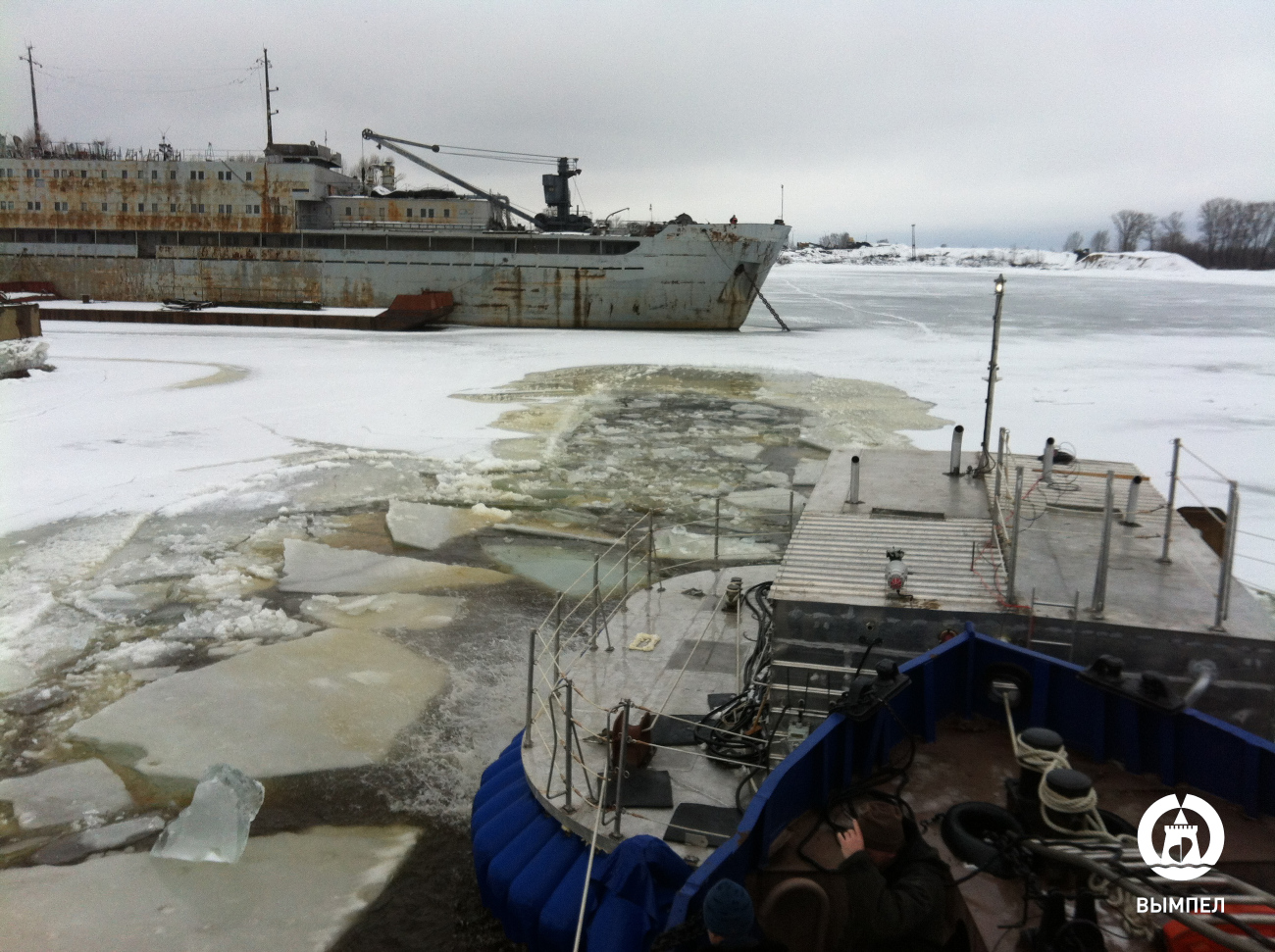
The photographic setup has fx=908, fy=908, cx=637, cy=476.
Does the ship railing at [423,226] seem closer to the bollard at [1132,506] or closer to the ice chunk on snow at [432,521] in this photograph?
the ice chunk on snow at [432,521]

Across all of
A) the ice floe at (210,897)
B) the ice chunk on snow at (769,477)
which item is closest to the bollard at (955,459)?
the ice chunk on snow at (769,477)

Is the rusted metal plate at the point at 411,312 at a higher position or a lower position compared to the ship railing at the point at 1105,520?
higher

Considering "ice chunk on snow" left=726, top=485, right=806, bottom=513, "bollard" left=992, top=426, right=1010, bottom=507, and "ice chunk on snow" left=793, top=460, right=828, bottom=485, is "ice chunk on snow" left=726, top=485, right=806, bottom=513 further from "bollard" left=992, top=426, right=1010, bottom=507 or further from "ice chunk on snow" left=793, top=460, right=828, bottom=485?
"bollard" left=992, top=426, right=1010, bottom=507

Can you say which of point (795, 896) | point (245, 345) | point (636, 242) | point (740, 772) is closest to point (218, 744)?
point (740, 772)

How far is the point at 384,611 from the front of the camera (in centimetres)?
892

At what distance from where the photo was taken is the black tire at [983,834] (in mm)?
3602

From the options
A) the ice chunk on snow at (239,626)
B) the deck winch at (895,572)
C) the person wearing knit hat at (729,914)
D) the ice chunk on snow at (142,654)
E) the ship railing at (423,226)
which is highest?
the ship railing at (423,226)

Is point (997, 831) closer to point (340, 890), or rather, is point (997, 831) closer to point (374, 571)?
point (340, 890)

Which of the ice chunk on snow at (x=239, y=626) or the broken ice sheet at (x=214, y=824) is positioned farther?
the ice chunk on snow at (x=239, y=626)

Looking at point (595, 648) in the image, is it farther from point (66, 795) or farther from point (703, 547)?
point (703, 547)

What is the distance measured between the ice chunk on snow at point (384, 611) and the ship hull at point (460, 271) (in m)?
29.1

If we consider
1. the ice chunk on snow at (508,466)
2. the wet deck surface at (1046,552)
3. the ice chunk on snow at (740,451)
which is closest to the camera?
the wet deck surface at (1046,552)

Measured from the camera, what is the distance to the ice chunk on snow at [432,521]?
1110cm

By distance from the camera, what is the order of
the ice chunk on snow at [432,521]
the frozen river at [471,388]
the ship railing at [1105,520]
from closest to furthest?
the ship railing at [1105,520]
the ice chunk on snow at [432,521]
the frozen river at [471,388]
